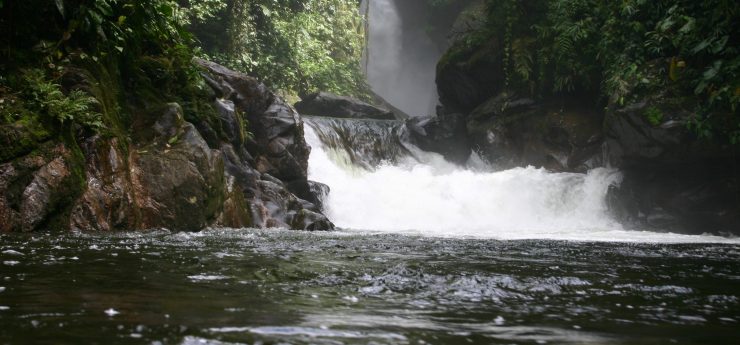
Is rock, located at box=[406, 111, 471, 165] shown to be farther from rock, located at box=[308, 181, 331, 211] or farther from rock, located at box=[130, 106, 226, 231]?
rock, located at box=[130, 106, 226, 231]

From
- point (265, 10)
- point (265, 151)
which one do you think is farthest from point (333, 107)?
point (265, 151)

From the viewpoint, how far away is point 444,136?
20.4 meters

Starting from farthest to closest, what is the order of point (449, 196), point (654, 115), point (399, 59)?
1. point (399, 59)
2. point (449, 196)
3. point (654, 115)

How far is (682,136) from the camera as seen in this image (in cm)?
1202

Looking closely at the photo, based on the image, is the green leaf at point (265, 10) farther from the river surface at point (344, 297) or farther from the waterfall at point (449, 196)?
the river surface at point (344, 297)

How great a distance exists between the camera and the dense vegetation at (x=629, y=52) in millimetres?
10602

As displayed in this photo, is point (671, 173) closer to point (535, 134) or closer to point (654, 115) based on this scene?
point (654, 115)

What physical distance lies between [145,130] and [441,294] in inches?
260

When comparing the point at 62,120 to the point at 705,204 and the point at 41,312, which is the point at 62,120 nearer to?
the point at 41,312

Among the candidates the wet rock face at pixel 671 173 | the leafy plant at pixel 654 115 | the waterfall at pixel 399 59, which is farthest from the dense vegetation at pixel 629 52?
the waterfall at pixel 399 59

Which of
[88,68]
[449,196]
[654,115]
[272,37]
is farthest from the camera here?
[272,37]

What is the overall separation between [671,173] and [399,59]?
2803 cm

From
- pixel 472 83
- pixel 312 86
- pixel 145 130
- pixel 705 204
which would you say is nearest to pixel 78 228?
pixel 145 130

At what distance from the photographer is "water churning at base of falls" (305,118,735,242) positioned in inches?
575
